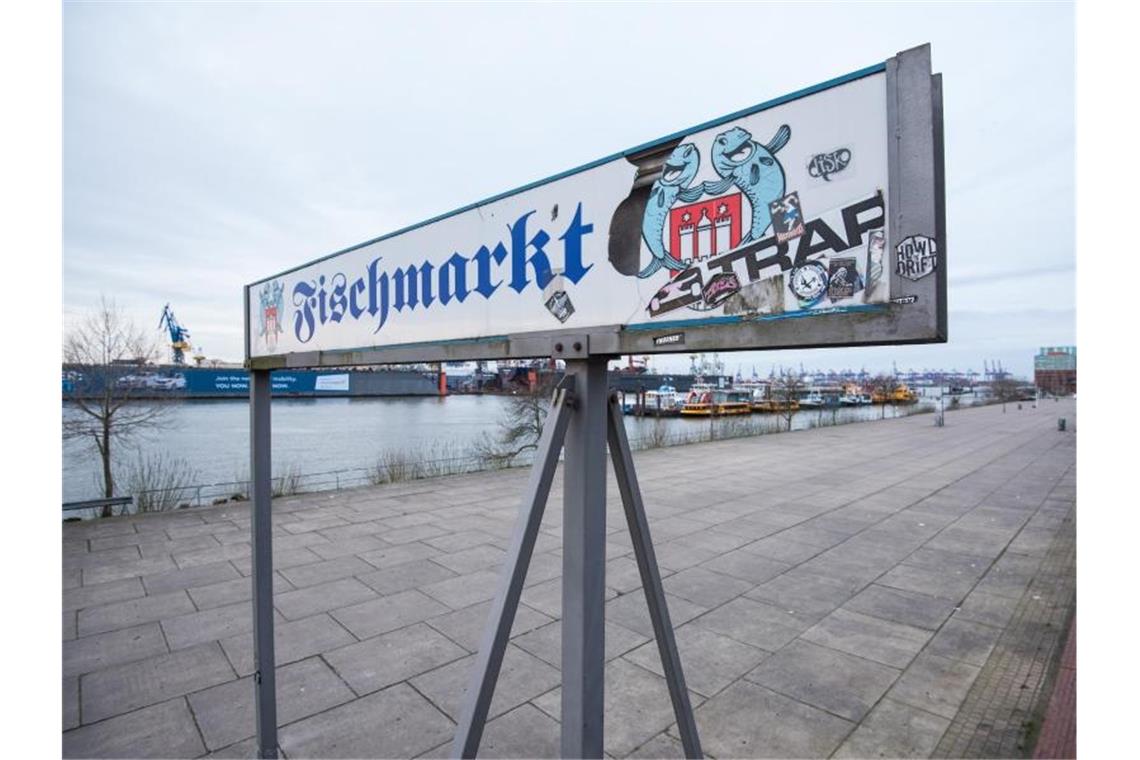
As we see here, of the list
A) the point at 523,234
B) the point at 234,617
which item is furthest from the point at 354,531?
the point at 523,234

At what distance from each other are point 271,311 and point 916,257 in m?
3.23

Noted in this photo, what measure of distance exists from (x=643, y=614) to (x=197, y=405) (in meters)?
65.9

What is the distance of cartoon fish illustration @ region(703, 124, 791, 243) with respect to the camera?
4.47 feet

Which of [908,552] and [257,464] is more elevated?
[257,464]

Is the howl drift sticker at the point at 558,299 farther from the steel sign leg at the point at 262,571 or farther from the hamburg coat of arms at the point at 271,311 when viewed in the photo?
the steel sign leg at the point at 262,571

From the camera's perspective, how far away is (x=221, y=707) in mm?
4090

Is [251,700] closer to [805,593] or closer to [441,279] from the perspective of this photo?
[441,279]

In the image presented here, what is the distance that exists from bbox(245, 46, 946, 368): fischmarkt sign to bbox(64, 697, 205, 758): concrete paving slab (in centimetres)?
334

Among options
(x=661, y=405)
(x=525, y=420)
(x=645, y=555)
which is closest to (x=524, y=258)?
(x=645, y=555)

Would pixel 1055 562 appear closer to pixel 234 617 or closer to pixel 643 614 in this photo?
pixel 643 614

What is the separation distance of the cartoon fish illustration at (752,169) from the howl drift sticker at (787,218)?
2 centimetres

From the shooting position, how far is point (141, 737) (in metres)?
3.75

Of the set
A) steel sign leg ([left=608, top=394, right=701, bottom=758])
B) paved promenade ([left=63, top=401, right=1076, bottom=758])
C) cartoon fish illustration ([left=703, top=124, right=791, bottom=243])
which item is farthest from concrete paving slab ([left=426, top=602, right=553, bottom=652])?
cartoon fish illustration ([left=703, top=124, right=791, bottom=243])

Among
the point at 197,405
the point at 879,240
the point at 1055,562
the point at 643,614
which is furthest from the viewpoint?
the point at 197,405
